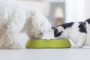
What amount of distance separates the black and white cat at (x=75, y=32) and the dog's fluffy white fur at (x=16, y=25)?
35 mm

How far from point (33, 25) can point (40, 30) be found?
0.10ft

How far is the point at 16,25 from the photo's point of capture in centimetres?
73

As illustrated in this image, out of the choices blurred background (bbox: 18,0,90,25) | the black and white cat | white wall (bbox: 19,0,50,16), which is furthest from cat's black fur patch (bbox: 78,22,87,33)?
white wall (bbox: 19,0,50,16)

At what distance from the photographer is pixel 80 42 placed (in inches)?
29.5

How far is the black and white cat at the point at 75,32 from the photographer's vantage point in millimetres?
751

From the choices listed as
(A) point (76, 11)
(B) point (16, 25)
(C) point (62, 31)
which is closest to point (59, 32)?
(C) point (62, 31)

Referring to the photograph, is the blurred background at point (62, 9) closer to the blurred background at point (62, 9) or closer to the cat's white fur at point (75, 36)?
the blurred background at point (62, 9)

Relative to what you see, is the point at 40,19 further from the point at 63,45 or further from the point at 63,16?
the point at 63,16

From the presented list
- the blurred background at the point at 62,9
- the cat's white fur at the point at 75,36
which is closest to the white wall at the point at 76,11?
the blurred background at the point at 62,9

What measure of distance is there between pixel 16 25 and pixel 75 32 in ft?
0.63

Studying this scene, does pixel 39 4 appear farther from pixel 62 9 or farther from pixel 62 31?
pixel 62 31

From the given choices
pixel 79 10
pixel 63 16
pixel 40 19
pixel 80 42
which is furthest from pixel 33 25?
pixel 63 16

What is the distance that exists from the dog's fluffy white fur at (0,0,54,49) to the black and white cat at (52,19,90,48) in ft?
0.12

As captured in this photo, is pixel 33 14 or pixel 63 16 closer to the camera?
pixel 33 14
